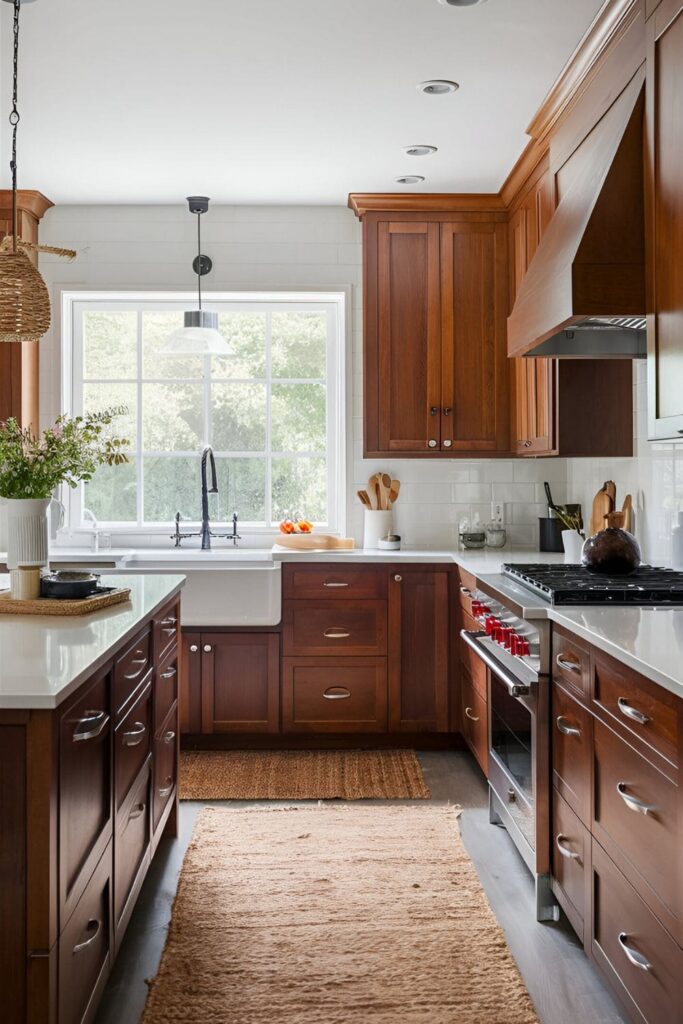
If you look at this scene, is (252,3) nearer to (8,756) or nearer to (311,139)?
(311,139)

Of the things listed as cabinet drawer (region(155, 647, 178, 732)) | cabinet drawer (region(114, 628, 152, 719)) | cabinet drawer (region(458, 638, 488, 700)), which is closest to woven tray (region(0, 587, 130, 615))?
cabinet drawer (region(114, 628, 152, 719))

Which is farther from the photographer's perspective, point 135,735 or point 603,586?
point 603,586

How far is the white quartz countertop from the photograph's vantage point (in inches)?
63.4

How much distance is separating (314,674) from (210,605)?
1.92 feet

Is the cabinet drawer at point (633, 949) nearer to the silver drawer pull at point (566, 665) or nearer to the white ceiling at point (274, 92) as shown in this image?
the silver drawer pull at point (566, 665)

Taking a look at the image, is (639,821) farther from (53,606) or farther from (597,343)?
(597,343)

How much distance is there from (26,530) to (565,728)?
62.2 inches

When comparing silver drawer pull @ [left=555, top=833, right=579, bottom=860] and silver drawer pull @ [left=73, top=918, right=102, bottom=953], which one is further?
silver drawer pull @ [left=555, top=833, right=579, bottom=860]

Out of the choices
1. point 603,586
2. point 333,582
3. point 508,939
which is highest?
point 603,586

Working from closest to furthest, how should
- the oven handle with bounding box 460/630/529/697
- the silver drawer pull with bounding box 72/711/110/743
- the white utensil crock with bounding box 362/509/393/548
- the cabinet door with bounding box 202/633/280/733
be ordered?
the silver drawer pull with bounding box 72/711/110/743, the oven handle with bounding box 460/630/529/697, the cabinet door with bounding box 202/633/280/733, the white utensil crock with bounding box 362/509/393/548

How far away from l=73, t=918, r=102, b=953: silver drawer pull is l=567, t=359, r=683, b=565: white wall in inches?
88.9

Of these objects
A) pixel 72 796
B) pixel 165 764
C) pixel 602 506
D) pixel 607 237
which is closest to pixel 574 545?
pixel 602 506

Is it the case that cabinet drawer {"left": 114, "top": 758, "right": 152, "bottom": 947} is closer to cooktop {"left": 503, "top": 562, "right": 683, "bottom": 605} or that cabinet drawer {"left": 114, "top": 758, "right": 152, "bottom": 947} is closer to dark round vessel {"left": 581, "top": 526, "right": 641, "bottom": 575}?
cooktop {"left": 503, "top": 562, "right": 683, "bottom": 605}

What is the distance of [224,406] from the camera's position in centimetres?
502
